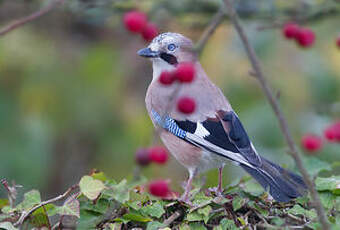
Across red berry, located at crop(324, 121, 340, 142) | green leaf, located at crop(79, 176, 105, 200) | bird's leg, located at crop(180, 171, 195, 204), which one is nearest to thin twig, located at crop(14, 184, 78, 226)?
green leaf, located at crop(79, 176, 105, 200)

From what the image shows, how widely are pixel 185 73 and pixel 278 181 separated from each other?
4.10ft

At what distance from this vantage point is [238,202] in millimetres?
3947

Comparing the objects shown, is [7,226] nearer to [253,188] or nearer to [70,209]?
[70,209]

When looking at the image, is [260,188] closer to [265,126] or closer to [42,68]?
[265,126]

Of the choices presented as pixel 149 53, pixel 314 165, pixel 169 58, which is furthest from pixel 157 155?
pixel 169 58

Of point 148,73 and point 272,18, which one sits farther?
point 148,73

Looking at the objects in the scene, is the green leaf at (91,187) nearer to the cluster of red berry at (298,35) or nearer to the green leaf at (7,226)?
the green leaf at (7,226)

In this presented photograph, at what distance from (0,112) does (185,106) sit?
4.20 meters

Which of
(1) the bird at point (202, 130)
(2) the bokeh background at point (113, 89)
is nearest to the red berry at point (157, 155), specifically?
(1) the bird at point (202, 130)

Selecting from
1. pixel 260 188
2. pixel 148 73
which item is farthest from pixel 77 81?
pixel 260 188

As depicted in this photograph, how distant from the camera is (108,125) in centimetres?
788

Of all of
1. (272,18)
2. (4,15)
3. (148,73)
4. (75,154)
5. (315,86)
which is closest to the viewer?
(272,18)

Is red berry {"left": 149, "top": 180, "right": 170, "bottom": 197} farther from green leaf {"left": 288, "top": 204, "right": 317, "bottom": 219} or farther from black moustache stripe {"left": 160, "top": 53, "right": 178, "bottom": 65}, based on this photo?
black moustache stripe {"left": 160, "top": 53, "right": 178, "bottom": 65}

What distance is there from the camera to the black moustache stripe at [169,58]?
217 inches
